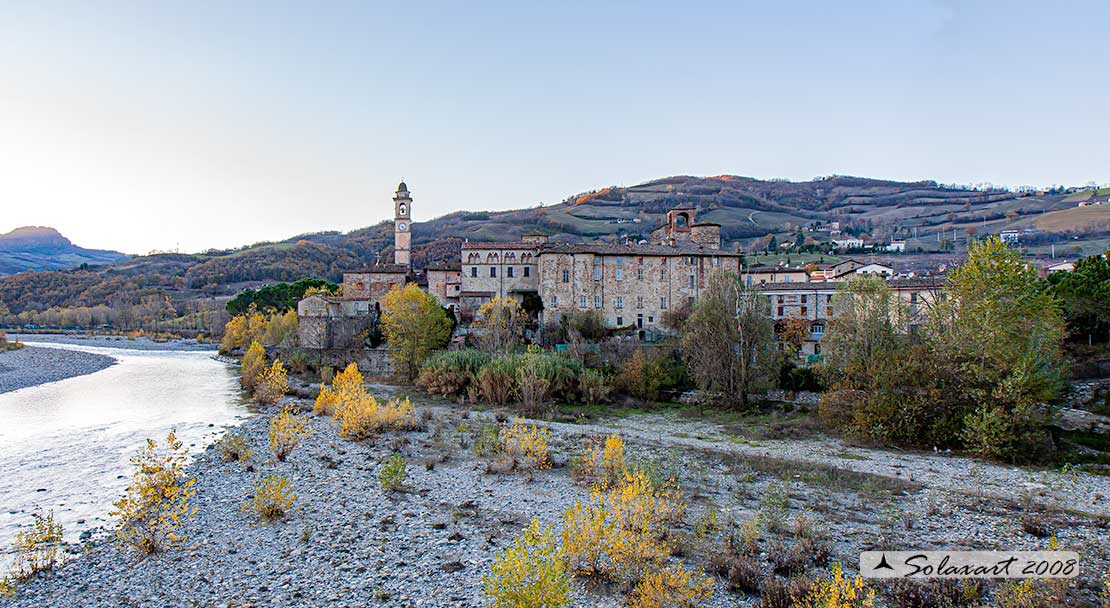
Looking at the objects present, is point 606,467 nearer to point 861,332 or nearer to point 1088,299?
point 861,332

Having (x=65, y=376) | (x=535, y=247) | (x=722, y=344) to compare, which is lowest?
(x=65, y=376)

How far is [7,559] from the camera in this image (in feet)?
38.0

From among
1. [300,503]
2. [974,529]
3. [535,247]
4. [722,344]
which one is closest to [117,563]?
[300,503]

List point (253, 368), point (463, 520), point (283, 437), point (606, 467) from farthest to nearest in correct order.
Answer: point (253, 368) < point (283, 437) < point (606, 467) < point (463, 520)

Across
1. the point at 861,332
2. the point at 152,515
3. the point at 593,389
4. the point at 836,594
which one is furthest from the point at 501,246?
the point at 836,594

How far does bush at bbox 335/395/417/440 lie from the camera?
22.7 metres

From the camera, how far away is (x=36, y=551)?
1160 centimetres

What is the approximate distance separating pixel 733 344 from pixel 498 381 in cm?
1217

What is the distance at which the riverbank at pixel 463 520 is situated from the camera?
1003 cm

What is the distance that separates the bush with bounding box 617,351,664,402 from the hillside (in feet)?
205

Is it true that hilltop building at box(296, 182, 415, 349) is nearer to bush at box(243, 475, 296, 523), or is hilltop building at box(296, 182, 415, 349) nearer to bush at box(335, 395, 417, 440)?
bush at box(335, 395, 417, 440)

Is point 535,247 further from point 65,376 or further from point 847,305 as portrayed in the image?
point 65,376

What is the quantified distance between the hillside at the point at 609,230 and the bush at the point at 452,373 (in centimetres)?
5767

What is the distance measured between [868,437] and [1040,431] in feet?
16.8
